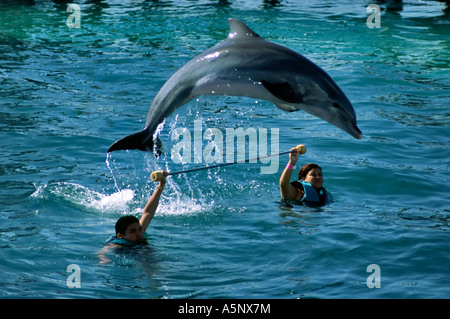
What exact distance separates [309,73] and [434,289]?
7.31 feet

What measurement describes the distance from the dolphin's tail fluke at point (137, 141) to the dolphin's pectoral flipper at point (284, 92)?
1245 millimetres

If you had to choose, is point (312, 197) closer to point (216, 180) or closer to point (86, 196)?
point (216, 180)

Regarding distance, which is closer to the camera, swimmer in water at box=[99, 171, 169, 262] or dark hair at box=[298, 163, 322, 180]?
swimmer in water at box=[99, 171, 169, 262]

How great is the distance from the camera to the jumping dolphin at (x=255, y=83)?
631cm

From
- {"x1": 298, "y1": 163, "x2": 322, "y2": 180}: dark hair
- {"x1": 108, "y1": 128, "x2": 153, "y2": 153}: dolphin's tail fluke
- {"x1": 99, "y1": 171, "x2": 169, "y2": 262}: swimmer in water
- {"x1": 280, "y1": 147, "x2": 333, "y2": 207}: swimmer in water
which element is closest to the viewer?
{"x1": 108, "y1": 128, "x2": 153, "y2": 153}: dolphin's tail fluke

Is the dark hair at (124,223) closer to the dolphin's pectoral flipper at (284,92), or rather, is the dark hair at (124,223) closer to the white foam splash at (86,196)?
the white foam splash at (86,196)

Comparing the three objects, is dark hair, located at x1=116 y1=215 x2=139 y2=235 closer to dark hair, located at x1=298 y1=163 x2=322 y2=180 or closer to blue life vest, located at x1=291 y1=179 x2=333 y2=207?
blue life vest, located at x1=291 y1=179 x2=333 y2=207

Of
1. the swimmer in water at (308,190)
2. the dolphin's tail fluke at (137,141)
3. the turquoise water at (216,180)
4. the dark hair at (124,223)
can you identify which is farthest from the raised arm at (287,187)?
the dolphin's tail fluke at (137,141)

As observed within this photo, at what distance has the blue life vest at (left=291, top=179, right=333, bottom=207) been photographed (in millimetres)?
8945

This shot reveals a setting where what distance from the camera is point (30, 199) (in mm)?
8992

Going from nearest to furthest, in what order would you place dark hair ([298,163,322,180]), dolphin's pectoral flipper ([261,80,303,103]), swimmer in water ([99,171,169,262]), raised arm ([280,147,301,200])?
dolphin's pectoral flipper ([261,80,303,103]) < swimmer in water ([99,171,169,262]) < raised arm ([280,147,301,200]) < dark hair ([298,163,322,180])

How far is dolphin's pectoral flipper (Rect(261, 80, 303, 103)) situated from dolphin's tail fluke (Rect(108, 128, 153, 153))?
1.25 m

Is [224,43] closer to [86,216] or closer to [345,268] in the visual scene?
[345,268]

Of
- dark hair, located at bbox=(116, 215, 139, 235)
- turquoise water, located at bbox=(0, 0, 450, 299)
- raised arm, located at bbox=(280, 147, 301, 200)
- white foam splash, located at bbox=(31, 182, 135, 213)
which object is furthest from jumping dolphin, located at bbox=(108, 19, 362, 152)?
white foam splash, located at bbox=(31, 182, 135, 213)
